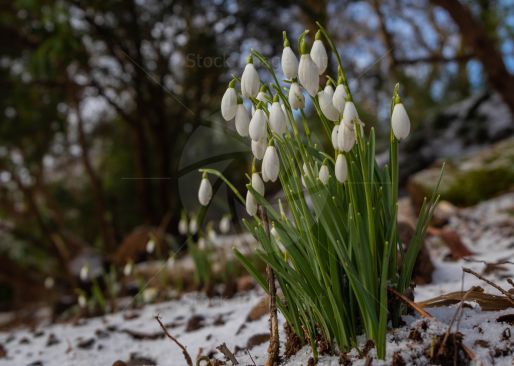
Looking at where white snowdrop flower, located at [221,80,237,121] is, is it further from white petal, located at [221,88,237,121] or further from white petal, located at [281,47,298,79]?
white petal, located at [281,47,298,79]

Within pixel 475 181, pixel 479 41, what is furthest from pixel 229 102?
pixel 479 41

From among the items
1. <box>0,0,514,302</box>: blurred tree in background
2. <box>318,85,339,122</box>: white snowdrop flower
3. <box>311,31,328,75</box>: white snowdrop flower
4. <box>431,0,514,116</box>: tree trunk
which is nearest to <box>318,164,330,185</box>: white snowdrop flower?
<box>318,85,339,122</box>: white snowdrop flower

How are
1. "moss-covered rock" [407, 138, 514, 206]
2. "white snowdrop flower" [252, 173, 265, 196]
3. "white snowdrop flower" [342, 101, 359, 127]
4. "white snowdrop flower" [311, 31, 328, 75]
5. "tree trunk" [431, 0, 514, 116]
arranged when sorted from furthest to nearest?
1. "tree trunk" [431, 0, 514, 116]
2. "moss-covered rock" [407, 138, 514, 206]
3. "white snowdrop flower" [252, 173, 265, 196]
4. "white snowdrop flower" [311, 31, 328, 75]
5. "white snowdrop flower" [342, 101, 359, 127]

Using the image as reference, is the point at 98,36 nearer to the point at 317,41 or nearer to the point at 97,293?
the point at 97,293

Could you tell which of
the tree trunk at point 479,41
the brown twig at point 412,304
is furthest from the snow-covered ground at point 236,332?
the tree trunk at point 479,41

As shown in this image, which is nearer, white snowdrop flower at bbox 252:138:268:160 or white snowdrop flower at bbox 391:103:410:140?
white snowdrop flower at bbox 391:103:410:140

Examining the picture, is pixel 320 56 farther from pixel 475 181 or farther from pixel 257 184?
pixel 475 181

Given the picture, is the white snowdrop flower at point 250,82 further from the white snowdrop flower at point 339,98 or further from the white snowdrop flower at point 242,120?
the white snowdrop flower at point 339,98
